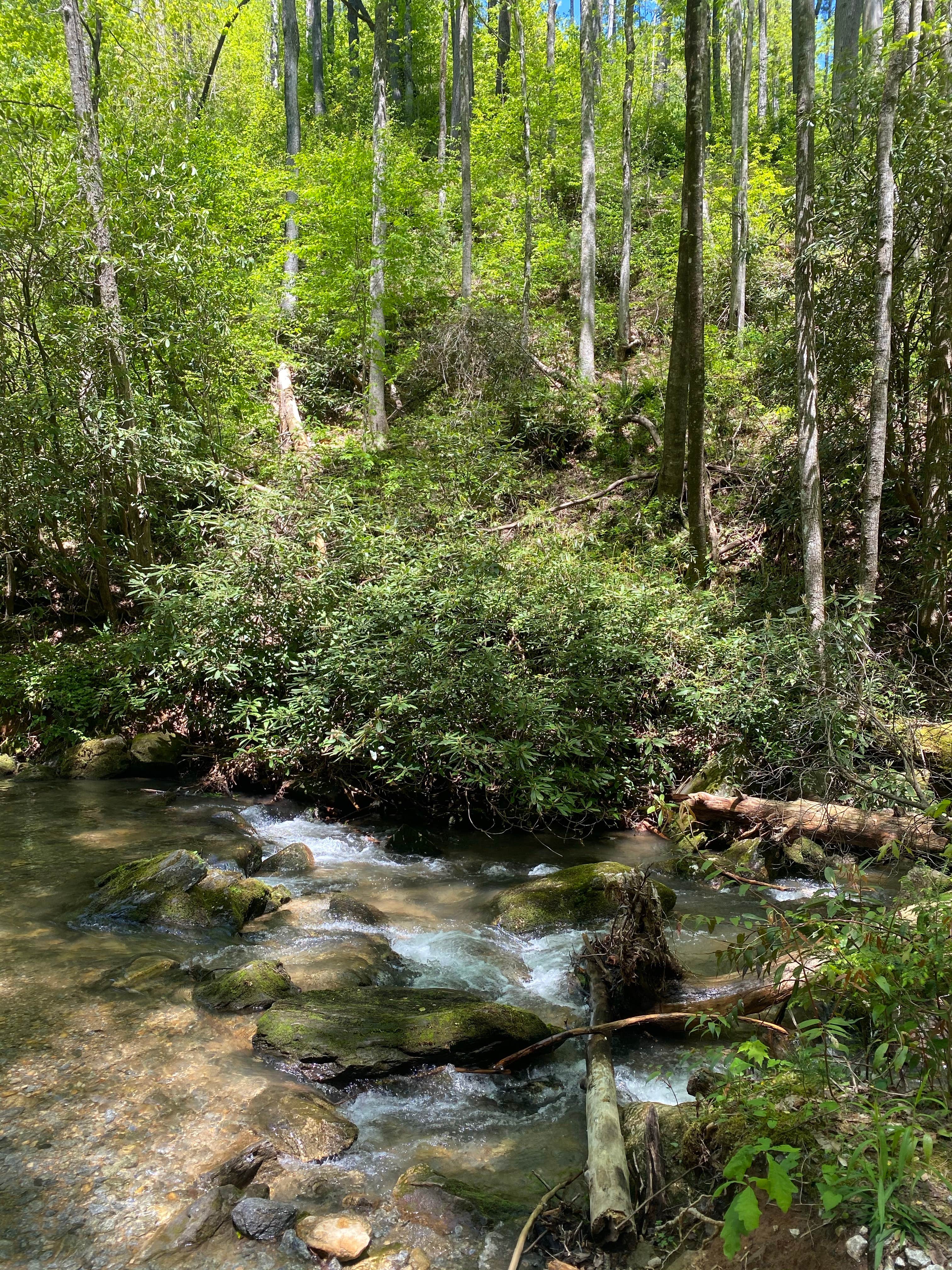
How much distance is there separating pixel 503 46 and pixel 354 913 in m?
33.0

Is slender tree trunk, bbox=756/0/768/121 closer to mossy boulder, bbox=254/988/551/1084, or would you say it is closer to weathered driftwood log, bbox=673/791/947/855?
weathered driftwood log, bbox=673/791/947/855

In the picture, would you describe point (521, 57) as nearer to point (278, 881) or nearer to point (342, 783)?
point (342, 783)

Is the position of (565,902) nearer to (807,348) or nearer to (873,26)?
(807,348)

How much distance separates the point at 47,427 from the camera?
1074 cm

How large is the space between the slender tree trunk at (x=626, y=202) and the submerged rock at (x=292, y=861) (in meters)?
14.0

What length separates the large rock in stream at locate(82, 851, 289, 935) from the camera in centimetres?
609

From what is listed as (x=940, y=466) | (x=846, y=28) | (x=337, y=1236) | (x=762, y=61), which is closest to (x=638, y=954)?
(x=337, y=1236)

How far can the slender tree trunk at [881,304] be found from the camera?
8.68 metres

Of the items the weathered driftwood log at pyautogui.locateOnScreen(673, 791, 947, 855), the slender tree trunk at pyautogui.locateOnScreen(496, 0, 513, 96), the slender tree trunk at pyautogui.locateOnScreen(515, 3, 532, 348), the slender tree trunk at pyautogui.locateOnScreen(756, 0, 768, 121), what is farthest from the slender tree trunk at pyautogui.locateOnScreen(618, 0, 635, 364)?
the weathered driftwood log at pyautogui.locateOnScreen(673, 791, 947, 855)

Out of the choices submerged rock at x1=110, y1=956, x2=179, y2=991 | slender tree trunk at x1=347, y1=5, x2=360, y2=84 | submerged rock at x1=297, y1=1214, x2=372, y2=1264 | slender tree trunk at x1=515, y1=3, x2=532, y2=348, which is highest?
slender tree trunk at x1=347, y1=5, x2=360, y2=84

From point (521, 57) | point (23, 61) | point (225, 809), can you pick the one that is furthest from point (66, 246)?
point (521, 57)

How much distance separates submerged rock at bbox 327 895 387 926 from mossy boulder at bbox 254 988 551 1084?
1.48 meters

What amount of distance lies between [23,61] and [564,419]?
10.3 meters

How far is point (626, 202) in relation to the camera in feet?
59.4
